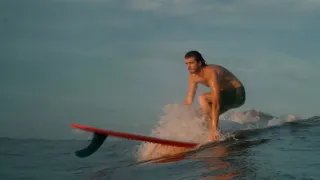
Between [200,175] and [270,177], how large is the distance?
Answer: 761mm

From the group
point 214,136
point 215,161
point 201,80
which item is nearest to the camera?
point 215,161

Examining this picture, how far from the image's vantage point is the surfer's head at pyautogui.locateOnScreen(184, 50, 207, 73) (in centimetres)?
819

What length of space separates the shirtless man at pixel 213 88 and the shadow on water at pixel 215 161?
0.57 meters

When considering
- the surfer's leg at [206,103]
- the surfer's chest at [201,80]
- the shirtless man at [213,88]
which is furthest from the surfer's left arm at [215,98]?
the surfer's leg at [206,103]

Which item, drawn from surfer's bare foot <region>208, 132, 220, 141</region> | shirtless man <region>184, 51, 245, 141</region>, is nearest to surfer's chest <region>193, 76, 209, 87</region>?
shirtless man <region>184, 51, 245, 141</region>

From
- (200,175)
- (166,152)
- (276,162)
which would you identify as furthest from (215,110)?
(200,175)

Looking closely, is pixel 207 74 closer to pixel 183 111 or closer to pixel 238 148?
pixel 183 111

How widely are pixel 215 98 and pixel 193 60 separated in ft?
2.47

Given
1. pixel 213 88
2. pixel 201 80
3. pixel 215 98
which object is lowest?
pixel 215 98

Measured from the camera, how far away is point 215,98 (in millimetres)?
8148

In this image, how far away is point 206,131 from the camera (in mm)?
8578

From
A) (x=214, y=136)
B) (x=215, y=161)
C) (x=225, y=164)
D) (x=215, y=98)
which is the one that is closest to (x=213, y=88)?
(x=215, y=98)

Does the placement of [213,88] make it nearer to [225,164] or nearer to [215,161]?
[215,161]

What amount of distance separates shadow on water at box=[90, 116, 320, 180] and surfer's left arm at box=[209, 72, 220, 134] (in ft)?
1.21
